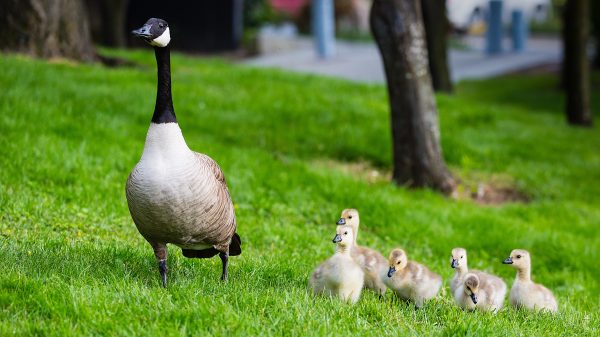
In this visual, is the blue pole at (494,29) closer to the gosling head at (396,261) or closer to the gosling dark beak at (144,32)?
the gosling head at (396,261)

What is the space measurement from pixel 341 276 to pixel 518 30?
30.1 metres

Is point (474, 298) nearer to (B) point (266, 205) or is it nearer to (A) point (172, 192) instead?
(A) point (172, 192)

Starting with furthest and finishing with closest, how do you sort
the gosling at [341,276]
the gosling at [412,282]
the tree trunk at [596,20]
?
the tree trunk at [596,20]
the gosling at [412,282]
the gosling at [341,276]

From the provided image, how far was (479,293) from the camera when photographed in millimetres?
5891

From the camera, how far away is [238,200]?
29.7 feet

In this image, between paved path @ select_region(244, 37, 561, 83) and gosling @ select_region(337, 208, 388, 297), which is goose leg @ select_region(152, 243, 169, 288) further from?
paved path @ select_region(244, 37, 561, 83)

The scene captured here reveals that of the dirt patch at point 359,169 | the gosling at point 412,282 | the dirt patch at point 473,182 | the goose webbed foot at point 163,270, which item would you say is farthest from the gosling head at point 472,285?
the dirt patch at point 359,169

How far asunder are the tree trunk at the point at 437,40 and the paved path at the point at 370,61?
169 inches

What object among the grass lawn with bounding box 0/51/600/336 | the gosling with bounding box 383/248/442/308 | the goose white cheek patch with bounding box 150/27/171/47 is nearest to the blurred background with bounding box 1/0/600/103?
the grass lawn with bounding box 0/51/600/336

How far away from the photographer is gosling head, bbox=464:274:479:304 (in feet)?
18.6

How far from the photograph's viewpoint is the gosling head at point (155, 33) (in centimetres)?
514

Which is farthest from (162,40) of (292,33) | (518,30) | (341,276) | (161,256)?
(292,33)

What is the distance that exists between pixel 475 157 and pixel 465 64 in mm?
18048

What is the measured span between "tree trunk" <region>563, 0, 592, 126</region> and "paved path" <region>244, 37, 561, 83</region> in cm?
663
